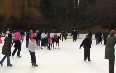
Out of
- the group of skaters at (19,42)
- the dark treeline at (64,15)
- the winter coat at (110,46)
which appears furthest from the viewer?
the dark treeline at (64,15)

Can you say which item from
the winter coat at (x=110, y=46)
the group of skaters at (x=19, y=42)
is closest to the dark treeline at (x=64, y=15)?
the group of skaters at (x=19, y=42)

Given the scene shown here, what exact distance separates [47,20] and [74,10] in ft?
23.1

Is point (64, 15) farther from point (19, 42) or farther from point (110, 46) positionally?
point (110, 46)

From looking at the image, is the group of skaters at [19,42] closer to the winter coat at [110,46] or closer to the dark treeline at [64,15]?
the winter coat at [110,46]

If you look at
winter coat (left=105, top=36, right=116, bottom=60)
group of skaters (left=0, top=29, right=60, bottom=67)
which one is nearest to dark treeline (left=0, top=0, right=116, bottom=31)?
group of skaters (left=0, top=29, right=60, bottom=67)

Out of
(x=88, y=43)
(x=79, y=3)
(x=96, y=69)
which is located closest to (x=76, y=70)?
(x=96, y=69)

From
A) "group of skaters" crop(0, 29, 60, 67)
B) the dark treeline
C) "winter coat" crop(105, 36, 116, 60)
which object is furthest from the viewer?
the dark treeline

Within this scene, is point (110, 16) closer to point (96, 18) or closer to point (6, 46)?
point (96, 18)

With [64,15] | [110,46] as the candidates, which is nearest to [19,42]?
[110,46]

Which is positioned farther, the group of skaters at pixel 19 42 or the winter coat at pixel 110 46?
the group of skaters at pixel 19 42

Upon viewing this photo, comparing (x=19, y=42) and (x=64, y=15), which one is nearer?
(x=19, y=42)

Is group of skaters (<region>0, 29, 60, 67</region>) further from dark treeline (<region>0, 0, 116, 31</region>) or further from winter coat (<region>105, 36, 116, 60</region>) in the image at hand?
dark treeline (<region>0, 0, 116, 31</region>)

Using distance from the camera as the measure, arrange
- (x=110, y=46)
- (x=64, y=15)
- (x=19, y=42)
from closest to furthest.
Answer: (x=110, y=46), (x=19, y=42), (x=64, y=15)

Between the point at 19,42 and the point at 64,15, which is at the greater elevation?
the point at 64,15
